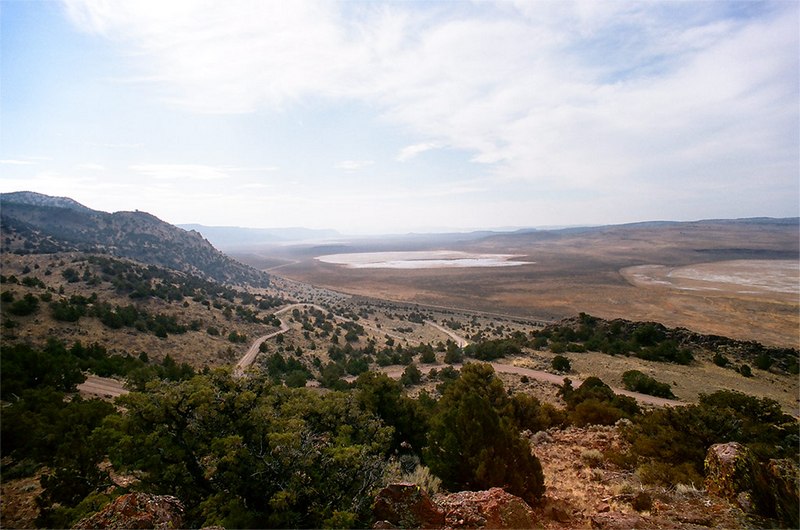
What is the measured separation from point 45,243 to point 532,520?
82.6m

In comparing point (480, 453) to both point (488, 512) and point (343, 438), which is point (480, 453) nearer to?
point (488, 512)

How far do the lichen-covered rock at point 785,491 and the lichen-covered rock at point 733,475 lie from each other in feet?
0.85

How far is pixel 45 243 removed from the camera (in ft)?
199

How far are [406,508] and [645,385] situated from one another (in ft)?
76.2

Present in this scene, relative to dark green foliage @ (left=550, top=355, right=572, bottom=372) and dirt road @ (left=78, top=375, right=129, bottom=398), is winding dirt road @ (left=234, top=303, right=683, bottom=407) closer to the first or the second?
dark green foliage @ (left=550, top=355, right=572, bottom=372)

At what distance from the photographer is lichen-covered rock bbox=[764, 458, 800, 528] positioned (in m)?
6.17

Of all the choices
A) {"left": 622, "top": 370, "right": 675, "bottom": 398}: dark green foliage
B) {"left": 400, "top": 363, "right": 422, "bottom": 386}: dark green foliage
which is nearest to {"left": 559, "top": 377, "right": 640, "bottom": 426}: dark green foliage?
{"left": 622, "top": 370, "right": 675, "bottom": 398}: dark green foliage

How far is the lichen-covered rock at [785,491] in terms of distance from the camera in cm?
617

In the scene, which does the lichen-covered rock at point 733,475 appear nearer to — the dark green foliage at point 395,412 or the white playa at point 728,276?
the dark green foliage at point 395,412

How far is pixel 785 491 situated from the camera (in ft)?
21.8

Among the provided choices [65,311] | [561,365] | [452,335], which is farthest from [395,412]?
[452,335]

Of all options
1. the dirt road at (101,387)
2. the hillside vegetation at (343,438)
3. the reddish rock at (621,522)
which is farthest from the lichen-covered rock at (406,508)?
the dirt road at (101,387)

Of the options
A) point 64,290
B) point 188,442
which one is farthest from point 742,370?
point 64,290

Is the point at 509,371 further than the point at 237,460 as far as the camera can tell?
Yes
